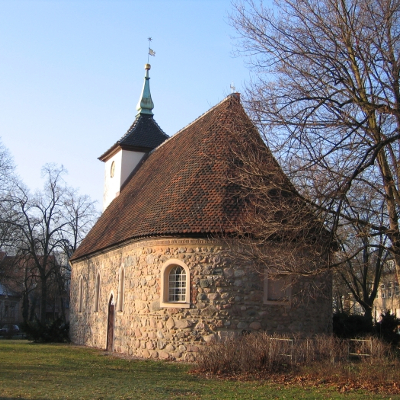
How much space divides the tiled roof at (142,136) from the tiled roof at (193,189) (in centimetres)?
553

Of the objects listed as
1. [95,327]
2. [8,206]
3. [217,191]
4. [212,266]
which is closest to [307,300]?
[212,266]

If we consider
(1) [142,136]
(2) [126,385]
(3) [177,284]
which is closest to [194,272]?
(3) [177,284]

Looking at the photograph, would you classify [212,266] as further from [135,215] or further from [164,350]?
[135,215]

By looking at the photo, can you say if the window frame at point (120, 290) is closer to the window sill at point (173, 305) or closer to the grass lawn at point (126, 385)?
the window sill at point (173, 305)

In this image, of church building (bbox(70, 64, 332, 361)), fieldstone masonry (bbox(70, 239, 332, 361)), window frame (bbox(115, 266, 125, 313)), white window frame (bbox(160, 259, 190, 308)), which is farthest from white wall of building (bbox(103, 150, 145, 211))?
white window frame (bbox(160, 259, 190, 308))

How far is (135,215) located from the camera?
825 inches

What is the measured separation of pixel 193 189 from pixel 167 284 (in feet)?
10.5

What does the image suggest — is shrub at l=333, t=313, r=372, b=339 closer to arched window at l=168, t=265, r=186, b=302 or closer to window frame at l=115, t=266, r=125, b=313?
arched window at l=168, t=265, r=186, b=302

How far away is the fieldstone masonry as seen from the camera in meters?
16.8

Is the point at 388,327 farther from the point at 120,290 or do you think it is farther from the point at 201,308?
the point at 120,290

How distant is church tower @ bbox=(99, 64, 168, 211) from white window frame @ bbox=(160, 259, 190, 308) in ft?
41.2

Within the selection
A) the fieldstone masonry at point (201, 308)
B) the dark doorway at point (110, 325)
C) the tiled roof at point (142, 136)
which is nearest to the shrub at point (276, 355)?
the fieldstone masonry at point (201, 308)

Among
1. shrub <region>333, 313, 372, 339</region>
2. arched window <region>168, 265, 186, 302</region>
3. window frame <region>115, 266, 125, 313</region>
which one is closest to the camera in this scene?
arched window <region>168, 265, 186, 302</region>

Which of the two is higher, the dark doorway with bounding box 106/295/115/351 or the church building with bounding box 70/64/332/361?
the church building with bounding box 70/64/332/361
